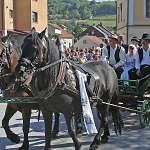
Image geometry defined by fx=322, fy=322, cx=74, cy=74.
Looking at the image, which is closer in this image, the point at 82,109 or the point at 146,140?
the point at 82,109

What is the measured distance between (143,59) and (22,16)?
1029 inches

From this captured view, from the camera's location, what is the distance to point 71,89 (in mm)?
4844

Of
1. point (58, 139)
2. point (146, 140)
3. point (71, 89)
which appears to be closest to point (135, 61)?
point (146, 140)

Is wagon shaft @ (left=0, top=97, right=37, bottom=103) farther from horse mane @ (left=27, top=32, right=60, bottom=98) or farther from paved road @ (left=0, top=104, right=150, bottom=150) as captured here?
paved road @ (left=0, top=104, right=150, bottom=150)

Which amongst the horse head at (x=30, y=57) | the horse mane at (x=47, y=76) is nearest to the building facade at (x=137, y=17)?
the horse mane at (x=47, y=76)

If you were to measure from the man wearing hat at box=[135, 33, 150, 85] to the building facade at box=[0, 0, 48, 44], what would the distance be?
21.4 metres

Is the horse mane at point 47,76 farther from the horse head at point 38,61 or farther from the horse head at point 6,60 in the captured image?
the horse head at point 6,60

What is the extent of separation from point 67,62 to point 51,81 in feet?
1.58

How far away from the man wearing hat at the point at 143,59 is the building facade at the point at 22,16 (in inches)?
844

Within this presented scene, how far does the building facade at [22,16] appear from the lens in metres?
28.9

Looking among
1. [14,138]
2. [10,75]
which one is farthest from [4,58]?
[14,138]

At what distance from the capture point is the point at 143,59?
7574mm

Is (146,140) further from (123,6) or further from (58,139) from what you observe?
(123,6)

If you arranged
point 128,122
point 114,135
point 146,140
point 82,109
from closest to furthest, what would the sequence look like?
1. point 82,109
2. point 146,140
3. point 114,135
4. point 128,122
